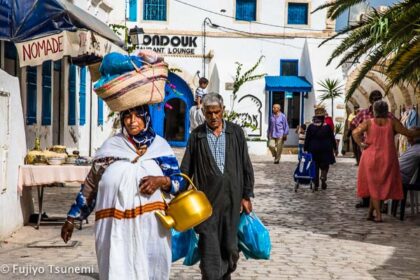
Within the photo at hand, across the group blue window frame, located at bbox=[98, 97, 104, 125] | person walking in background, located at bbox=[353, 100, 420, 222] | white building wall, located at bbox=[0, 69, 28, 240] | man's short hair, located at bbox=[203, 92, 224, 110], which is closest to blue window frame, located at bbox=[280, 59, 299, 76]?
blue window frame, located at bbox=[98, 97, 104, 125]

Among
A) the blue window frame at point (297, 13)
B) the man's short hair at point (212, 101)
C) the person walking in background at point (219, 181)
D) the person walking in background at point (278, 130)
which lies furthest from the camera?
the blue window frame at point (297, 13)

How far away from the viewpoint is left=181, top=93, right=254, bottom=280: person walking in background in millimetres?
5828

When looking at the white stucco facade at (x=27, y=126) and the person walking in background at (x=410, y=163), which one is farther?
the person walking in background at (x=410, y=163)

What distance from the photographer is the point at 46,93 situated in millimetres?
14430

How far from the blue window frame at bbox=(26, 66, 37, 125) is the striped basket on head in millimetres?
9087

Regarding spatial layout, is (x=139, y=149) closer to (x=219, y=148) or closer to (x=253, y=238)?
(x=219, y=148)

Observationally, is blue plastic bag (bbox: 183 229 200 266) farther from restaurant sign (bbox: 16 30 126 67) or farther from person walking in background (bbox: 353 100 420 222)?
restaurant sign (bbox: 16 30 126 67)

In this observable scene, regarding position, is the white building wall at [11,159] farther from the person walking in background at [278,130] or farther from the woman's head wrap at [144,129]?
the person walking in background at [278,130]

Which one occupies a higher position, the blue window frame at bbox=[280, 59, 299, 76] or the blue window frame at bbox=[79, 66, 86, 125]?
the blue window frame at bbox=[280, 59, 299, 76]

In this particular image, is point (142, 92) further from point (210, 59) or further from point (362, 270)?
point (210, 59)

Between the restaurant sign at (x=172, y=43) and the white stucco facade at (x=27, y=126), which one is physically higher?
the restaurant sign at (x=172, y=43)

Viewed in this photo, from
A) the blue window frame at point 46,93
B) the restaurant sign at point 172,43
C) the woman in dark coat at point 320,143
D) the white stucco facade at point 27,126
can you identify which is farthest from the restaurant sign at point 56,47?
the restaurant sign at point 172,43

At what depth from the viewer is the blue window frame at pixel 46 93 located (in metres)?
14.2

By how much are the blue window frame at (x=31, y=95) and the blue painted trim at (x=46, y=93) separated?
49 cm
